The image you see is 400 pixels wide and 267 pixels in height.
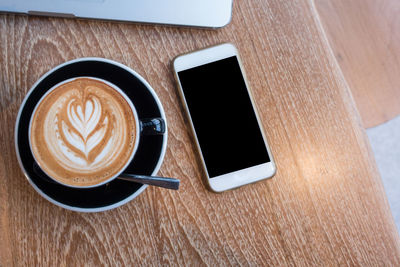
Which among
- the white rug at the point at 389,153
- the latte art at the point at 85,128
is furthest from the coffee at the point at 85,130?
the white rug at the point at 389,153

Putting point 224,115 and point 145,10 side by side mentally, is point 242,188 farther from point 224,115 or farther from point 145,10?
point 145,10

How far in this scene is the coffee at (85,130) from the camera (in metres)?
0.44

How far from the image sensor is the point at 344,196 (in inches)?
21.2

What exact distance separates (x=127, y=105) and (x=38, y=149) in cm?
14

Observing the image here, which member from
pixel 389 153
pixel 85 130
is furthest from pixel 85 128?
pixel 389 153

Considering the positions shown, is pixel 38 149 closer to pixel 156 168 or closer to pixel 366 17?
pixel 156 168

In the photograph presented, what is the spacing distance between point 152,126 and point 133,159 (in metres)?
0.06

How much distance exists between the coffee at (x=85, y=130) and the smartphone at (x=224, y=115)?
0.40 feet

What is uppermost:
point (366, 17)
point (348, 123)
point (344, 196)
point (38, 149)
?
point (366, 17)

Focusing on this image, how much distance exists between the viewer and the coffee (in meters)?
0.44

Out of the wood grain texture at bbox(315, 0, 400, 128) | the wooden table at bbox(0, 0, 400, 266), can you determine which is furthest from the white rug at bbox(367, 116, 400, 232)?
the wooden table at bbox(0, 0, 400, 266)

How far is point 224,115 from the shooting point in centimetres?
53

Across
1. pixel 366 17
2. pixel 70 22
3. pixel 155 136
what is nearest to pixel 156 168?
pixel 155 136

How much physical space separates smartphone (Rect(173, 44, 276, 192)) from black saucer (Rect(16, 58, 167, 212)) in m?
0.07
